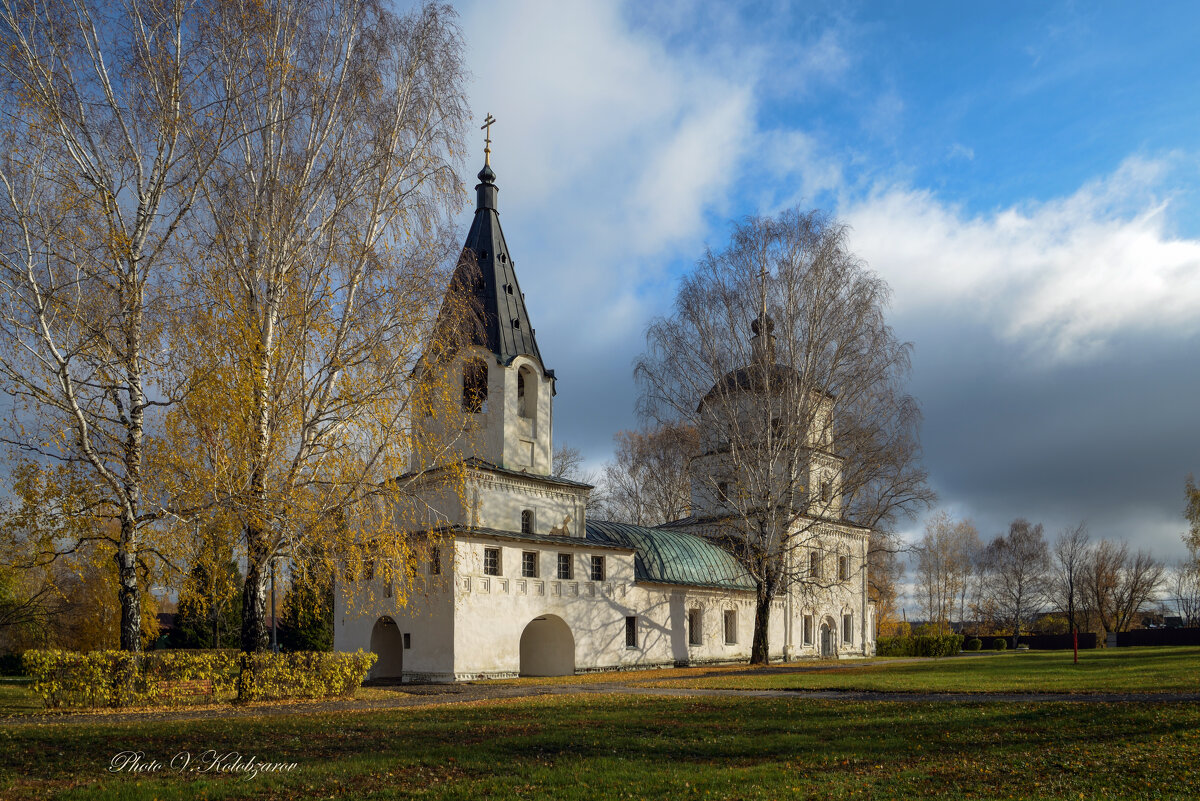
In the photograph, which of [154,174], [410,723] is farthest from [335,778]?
[154,174]

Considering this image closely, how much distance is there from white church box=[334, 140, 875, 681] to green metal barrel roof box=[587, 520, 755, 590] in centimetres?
8

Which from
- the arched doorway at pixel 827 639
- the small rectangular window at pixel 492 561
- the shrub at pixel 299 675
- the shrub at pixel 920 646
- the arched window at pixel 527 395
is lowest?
the shrub at pixel 920 646

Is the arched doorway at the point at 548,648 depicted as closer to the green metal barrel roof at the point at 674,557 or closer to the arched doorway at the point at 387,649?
the green metal barrel roof at the point at 674,557

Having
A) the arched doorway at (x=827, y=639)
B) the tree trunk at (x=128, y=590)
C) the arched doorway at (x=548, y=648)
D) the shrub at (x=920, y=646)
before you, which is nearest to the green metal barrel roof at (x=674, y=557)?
the arched doorway at (x=548, y=648)

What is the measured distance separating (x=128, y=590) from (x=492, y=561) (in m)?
13.4

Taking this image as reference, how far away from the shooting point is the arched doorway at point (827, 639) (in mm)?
43312

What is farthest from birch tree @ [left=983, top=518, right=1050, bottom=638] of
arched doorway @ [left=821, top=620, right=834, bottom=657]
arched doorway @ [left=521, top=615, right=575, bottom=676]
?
arched doorway @ [left=521, top=615, right=575, bottom=676]

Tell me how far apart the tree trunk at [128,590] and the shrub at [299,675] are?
83.6 inches

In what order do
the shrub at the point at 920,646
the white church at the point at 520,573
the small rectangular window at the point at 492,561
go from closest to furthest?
the white church at the point at 520,573, the small rectangular window at the point at 492,561, the shrub at the point at 920,646

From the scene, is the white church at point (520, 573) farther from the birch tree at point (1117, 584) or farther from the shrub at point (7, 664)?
the birch tree at point (1117, 584)

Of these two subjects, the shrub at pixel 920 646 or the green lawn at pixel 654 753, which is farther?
the shrub at pixel 920 646

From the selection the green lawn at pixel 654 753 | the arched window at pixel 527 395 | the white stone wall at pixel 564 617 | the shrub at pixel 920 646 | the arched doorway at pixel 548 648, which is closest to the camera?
the green lawn at pixel 654 753

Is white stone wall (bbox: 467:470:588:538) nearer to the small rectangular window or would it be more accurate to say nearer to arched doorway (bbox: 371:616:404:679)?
the small rectangular window

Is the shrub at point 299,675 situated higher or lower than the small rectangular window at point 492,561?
lower
